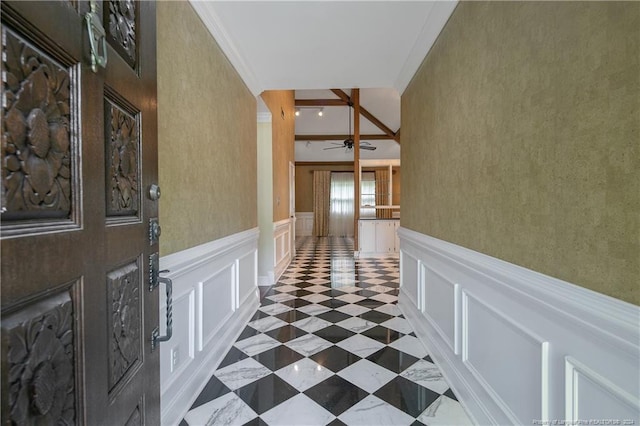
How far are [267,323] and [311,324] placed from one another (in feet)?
1.44

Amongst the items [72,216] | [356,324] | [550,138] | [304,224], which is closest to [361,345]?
[356,324]

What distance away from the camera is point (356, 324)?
2.95m

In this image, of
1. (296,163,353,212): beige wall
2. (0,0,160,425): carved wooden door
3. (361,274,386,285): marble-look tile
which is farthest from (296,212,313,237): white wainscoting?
(0,0,160,425): carved wooden door

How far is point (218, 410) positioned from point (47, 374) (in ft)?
4.62

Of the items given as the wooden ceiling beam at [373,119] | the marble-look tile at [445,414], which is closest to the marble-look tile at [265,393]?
the marble-look tile at [445,414]

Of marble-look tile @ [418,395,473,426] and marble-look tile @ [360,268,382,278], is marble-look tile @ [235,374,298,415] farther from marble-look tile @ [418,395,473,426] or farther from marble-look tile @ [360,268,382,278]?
marble-look tile @ [360,268,382,278]

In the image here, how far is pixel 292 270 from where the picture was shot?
5.46 meters

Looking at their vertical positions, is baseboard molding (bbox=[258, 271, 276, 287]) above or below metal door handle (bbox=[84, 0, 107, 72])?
below

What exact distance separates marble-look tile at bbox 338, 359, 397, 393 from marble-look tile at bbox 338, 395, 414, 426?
0.14 m

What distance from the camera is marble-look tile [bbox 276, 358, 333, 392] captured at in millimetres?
1957

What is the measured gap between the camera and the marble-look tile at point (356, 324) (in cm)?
285

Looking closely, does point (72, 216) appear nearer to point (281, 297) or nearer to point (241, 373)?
point (241, 373)

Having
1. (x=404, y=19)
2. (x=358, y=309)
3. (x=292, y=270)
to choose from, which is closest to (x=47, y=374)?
(x=404, y=19)

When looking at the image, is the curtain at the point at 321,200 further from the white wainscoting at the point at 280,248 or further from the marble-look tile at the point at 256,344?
the marble-look tile at the point at 256,344
